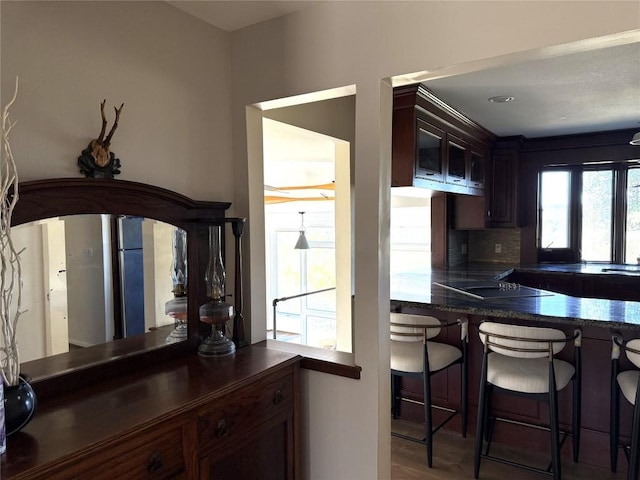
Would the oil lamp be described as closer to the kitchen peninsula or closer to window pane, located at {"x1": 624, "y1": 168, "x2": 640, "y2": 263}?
the kitchen peninsula

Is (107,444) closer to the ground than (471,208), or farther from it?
closer to the ground

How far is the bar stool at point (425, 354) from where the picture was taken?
2.60 metres

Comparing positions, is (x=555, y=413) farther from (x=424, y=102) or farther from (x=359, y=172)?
(x=424, y=102)

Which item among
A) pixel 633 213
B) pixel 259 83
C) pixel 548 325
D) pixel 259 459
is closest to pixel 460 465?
pixel 548 325

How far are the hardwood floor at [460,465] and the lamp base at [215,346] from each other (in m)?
1.37

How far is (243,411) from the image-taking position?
164 cm

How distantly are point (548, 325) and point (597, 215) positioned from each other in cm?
311

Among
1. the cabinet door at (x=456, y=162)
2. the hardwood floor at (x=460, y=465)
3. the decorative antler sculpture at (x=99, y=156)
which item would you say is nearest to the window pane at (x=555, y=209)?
the cabinet door at (x=456, y=162)

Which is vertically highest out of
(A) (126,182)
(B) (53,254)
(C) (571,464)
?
(A) (126,182)

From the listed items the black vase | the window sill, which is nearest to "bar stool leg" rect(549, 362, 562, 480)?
the window sill

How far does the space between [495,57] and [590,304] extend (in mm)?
2038

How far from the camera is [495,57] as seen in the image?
59.6 inches

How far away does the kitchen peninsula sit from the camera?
98.5 inches

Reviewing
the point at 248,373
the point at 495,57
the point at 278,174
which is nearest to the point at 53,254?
the point at 248,373
